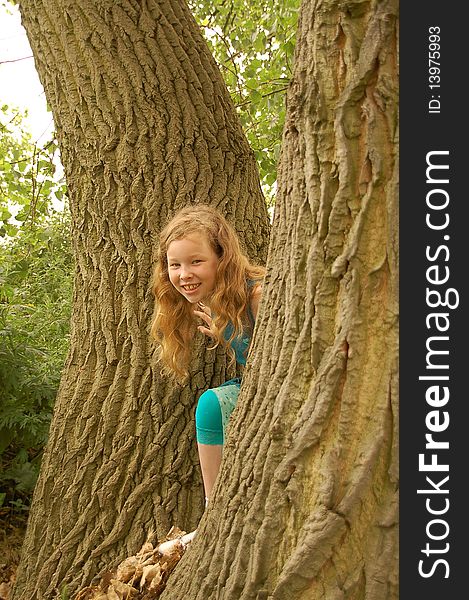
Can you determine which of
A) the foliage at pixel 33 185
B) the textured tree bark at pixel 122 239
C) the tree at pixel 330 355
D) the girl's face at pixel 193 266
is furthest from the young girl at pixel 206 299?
the foliage at pixel 33 185

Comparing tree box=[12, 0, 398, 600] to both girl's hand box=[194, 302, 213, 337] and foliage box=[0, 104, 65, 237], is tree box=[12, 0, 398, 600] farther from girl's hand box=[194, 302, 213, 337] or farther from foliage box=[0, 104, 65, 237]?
foliage box=[0, 104, 65, 237]

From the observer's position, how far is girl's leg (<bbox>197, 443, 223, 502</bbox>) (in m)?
3.35

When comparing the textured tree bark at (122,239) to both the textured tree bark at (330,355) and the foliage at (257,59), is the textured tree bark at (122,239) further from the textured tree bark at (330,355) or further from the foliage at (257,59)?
the foliage at (257,59)

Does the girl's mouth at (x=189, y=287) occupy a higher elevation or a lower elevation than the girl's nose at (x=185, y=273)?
lower

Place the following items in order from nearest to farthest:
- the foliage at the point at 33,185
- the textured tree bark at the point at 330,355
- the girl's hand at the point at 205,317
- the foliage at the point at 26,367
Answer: the textured tree bark at the point at 330,355 → the girl's hand at the point at 205,317 → the foliage at the point at 26,367 → the foliage at the point at 33,185

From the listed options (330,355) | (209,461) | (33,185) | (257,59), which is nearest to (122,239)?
(209,461)

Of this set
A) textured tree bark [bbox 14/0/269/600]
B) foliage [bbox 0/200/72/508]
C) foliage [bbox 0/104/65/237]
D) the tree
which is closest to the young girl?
textured tree bark [bbox 14/0/269/600]

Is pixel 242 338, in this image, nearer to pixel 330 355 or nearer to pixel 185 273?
pixel 185 273

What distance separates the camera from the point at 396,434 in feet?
6.59

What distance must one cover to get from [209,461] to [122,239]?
1209 mm

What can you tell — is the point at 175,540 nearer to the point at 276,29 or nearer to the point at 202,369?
the point at 202,369

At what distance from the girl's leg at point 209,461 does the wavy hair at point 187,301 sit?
437 mm

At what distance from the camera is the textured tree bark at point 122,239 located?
368 cm

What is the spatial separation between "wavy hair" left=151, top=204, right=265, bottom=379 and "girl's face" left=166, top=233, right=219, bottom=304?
3 cm
